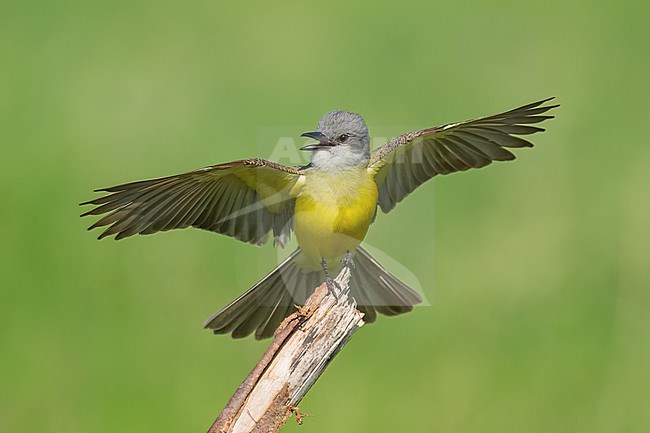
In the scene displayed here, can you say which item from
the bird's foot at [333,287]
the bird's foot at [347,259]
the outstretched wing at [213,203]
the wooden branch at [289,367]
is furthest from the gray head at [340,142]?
the wooden branch at [289,367]

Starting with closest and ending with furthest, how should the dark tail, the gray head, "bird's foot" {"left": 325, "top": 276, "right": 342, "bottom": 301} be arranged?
"bird's foot" {"left": 325, "top": 276, "right": 342, "bottom": 301} → the gray head → the dark tail

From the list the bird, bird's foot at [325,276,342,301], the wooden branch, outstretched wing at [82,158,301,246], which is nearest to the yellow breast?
the bird

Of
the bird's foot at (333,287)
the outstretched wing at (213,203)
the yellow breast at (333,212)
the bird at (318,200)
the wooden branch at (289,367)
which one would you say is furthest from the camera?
the yellow breast at (333,212)

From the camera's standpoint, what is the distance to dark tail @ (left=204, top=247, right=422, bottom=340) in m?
6.24

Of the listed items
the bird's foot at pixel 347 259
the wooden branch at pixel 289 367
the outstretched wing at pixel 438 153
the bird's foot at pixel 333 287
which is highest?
the outstretched wing at pixel 438 153

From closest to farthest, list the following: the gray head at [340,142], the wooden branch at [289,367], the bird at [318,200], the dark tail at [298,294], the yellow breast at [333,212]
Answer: the wooden branch at [289,367] < the bird at [318,200] < the yellow breast at [333,212] < the gray head at [340,142] < the dark tail at [298,294]

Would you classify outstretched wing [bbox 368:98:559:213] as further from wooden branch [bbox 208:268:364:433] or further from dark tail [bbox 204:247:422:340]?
wooden branch [bbox 208:268:364:433]

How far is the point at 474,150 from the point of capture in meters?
6.46

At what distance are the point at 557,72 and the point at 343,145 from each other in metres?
4.96

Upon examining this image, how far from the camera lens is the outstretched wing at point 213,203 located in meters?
5.27

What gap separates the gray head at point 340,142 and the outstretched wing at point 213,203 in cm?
23

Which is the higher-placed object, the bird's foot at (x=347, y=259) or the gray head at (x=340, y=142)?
the gray head at (x=340, y=142)

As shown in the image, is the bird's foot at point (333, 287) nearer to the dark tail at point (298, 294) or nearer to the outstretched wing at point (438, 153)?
the dark tail at point (298, 294)

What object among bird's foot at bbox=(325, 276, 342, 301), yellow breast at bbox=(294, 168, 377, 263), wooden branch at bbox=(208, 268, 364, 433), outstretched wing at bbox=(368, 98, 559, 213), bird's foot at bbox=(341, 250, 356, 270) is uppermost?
outstretched wing at bbox=(368, 98, 559, 213)
